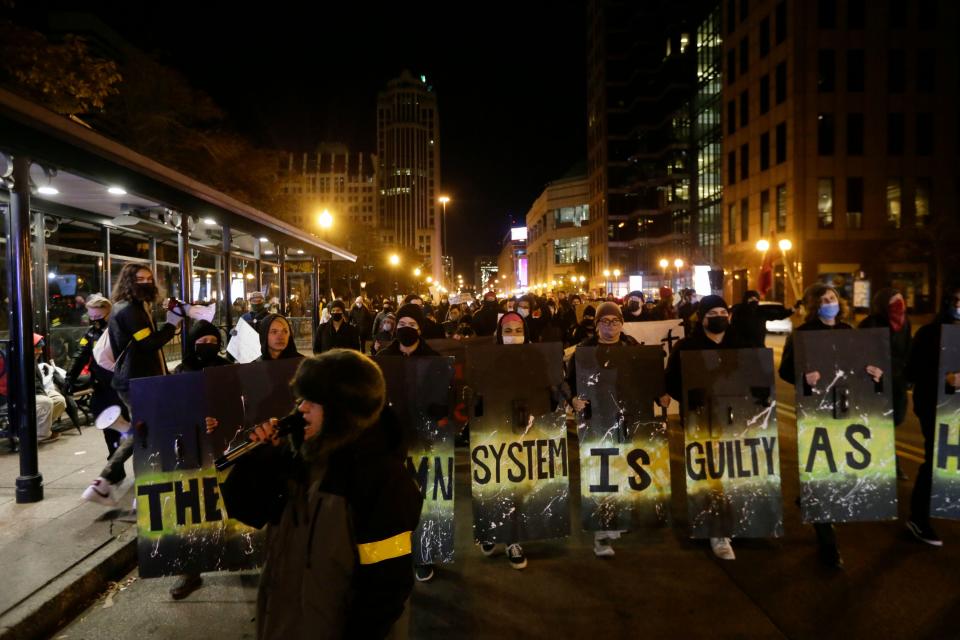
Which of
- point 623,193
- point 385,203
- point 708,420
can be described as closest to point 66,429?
point 708,420

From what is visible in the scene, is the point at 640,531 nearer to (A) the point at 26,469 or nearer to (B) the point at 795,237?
(A) the point at 26,469

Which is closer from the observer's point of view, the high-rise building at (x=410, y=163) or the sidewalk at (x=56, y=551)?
the sidewalk at (x=56, y=551)

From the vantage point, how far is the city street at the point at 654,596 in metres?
3.79

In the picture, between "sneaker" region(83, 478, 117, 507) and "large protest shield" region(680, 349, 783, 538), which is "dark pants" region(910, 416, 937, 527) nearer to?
"large protest shield" region(680, 349, 783, 538)

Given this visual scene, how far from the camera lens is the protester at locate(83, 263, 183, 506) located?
5.70 metres

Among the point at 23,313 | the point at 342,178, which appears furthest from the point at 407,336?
the point at 342,178

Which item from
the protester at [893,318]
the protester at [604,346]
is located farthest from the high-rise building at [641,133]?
the protester at [604,346]

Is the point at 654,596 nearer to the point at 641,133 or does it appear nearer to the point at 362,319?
the point at 362,319

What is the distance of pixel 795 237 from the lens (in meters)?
38.1

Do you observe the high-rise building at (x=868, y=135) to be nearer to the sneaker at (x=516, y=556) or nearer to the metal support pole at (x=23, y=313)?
the sneaker at (x=516, y=556)

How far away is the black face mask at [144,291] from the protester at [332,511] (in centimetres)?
434

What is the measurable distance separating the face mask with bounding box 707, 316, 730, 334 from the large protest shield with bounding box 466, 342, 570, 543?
4.44 feet

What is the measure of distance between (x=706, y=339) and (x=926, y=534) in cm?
221

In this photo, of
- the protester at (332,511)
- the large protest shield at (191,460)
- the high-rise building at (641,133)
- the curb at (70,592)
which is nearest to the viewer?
the protester at (332,511)
